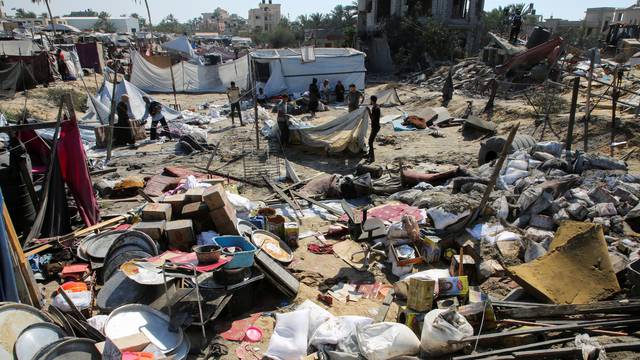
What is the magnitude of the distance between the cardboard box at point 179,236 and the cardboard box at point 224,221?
37 centimetres

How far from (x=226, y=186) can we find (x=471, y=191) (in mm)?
4547

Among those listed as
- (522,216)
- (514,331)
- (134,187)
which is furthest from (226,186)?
(514,331)

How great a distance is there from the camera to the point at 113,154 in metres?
11.4

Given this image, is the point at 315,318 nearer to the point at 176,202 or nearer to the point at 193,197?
the point at 193,197

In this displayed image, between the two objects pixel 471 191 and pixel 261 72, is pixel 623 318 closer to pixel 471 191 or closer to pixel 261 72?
pixel 471 191

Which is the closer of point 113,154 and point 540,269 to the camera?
point 540,269

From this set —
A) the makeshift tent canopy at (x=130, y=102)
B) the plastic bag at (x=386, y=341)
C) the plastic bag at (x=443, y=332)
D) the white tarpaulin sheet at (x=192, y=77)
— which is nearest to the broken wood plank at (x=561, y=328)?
the plastic bag at (x=443, y=332)

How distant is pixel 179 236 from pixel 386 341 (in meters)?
3.18

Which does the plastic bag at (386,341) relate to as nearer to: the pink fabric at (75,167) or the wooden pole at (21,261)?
the wooden pole at (21,261)

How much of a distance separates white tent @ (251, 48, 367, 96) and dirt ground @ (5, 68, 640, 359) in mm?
4712

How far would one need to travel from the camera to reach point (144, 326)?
4.06 metres

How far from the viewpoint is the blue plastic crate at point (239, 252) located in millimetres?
4512

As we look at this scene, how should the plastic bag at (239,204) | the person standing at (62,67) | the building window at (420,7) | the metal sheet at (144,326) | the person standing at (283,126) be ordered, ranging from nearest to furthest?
the metal sheet at (144,326), the plastic bag at (239,204), the person standing at (283,126), the person standing at (62,67), the building window at (420,7)

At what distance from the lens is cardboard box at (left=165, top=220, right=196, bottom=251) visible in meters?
5.61
